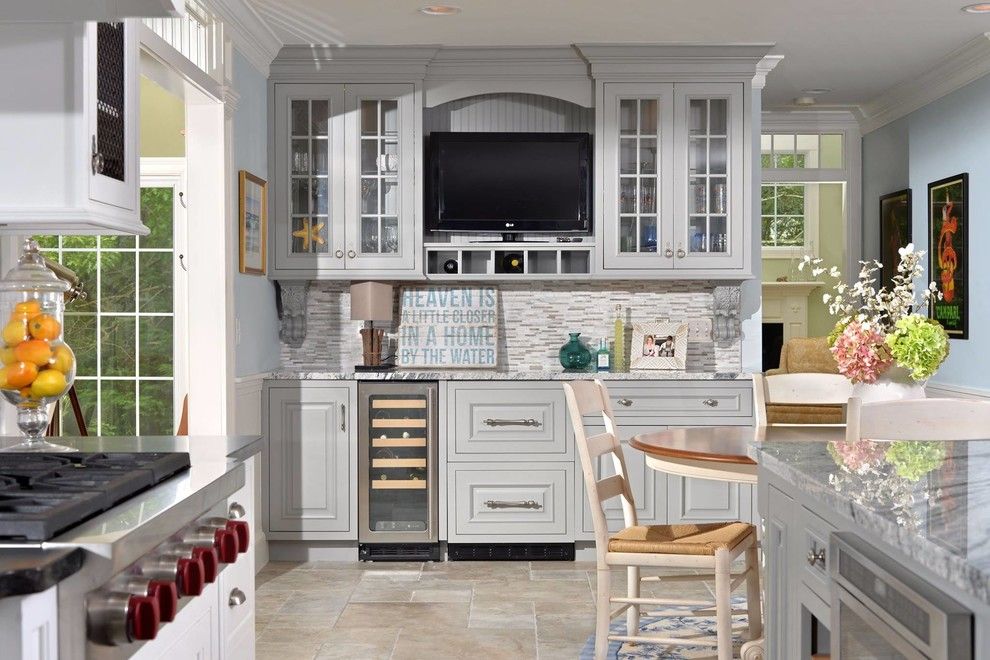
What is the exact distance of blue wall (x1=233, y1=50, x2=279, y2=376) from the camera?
5270 millimetres

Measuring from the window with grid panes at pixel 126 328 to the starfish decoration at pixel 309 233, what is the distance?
72 cm

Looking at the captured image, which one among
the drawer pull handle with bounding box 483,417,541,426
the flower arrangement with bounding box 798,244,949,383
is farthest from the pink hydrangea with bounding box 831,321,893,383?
the drawer pull handle with bounding box 483,417,541,426

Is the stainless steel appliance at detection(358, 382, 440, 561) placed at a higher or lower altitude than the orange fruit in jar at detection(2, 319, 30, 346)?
lower

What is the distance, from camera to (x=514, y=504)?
565 cm

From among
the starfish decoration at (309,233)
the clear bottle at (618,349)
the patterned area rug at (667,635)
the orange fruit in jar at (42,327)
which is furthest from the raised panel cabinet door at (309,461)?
the orange fruit in jar at (42,327)

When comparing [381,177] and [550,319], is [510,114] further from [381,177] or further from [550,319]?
[550,319]

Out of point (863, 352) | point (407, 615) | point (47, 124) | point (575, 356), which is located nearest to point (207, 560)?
point (47, 124)

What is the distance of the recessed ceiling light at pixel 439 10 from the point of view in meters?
5.03

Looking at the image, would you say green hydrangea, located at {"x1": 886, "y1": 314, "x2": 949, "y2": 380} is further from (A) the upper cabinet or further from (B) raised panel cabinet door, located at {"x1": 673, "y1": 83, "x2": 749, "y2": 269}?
(A) the upper cabinet

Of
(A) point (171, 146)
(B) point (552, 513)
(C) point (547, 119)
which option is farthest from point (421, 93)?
(B) point (552, 513)

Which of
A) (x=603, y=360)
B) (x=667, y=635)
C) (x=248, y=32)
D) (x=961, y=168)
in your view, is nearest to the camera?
(x=667, y=635)

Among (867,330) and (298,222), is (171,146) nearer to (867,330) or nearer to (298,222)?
(298,222)

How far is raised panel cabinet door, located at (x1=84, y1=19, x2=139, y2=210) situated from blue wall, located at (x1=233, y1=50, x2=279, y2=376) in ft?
8.63

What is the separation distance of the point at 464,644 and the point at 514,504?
1.44m
